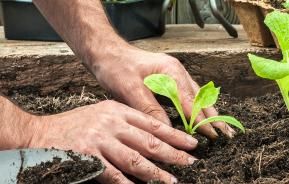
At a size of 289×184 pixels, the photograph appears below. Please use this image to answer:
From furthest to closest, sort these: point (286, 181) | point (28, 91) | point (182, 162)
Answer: point (28, 91)
point (182, 162)
point (286, 181)

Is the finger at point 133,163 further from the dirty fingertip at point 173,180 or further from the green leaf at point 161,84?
the green leaf at point 161,84

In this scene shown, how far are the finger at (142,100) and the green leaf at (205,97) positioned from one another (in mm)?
73

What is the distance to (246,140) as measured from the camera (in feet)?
4.38

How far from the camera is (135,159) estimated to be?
1.22 meters

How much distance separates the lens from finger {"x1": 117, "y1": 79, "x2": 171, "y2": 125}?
4.60ft

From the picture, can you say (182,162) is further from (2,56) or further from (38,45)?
(38,45)

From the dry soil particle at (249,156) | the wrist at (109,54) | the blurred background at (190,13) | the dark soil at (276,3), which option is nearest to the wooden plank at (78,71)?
the dark soil at (276,3)

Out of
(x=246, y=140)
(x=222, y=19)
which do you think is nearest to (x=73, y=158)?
(x=246, y=140)

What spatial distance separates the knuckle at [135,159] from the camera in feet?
3.99

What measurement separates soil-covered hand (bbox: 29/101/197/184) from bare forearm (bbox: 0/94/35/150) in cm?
2

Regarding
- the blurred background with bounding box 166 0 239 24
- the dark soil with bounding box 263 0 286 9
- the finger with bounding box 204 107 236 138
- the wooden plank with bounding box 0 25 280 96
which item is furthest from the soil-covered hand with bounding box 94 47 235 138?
the blurred background with bounding box 166 0 239 24

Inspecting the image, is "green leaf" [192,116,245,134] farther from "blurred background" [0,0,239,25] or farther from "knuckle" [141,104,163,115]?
"blurred background" [0,0,239,25]

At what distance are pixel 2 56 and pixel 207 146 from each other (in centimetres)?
89

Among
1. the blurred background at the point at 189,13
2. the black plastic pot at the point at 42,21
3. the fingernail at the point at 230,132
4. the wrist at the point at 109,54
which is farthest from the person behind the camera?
the blurred background at the point at 189,13
